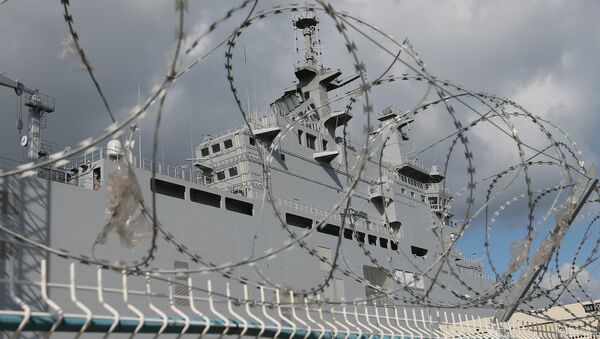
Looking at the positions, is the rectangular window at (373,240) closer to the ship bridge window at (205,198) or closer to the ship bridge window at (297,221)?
the ship bridge window at (297,221)

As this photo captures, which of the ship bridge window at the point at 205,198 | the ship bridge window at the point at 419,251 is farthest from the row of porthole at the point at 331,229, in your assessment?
the ship bridge window at the point at 205,198

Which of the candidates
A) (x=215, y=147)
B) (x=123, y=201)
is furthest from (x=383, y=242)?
(x=123, y=201)

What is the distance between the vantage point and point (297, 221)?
2838 cm

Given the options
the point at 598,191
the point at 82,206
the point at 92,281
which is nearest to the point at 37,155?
the point at 82,206

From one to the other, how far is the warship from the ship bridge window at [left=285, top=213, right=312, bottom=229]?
5 centimetres

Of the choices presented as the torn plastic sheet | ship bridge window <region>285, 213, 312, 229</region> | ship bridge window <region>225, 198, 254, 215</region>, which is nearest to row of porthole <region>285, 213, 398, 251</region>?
ship bridge window <region>285, 213, 312, 229</region>

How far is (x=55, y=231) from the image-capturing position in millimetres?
18016

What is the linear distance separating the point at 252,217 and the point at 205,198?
2.07m

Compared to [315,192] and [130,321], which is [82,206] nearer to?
[130,321]

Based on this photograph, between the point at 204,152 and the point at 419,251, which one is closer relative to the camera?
the point at 204,152

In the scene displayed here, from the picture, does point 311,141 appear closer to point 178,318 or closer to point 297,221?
point 297,221

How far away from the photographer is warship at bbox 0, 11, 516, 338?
10.3m

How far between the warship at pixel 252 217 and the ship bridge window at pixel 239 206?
0.25 ft

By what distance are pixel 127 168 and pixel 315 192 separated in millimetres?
24067
